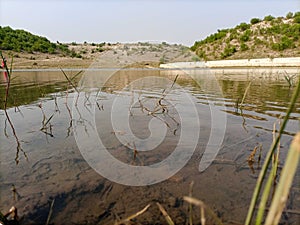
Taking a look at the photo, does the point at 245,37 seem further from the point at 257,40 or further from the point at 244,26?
the point at 244,26

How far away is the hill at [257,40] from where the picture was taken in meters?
30.5

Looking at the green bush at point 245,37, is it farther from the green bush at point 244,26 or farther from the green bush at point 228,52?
the green bush at point 244,26

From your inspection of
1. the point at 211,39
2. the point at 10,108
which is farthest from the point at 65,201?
the point at 211,39

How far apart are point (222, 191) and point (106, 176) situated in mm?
1010

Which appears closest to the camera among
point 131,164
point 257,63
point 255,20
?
point 131,164

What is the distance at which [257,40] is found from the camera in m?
34.1

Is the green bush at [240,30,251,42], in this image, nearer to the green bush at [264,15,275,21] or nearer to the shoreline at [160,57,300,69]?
the green bush at [264,15,275,21]

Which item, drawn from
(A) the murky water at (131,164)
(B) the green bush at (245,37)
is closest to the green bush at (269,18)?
(B) the green bush at (245,37)

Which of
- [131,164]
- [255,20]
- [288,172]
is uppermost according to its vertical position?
[255,20]

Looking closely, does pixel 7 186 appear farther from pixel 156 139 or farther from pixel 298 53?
pixel 298 53

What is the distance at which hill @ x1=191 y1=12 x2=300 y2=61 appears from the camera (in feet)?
100.0

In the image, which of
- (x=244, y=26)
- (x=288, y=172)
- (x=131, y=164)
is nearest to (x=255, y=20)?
(x=244, y=26)

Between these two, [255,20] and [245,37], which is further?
[255,20]

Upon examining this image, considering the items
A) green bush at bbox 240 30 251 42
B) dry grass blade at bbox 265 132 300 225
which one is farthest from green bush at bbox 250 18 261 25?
dry grass blade at bbox 265 132 300 225
